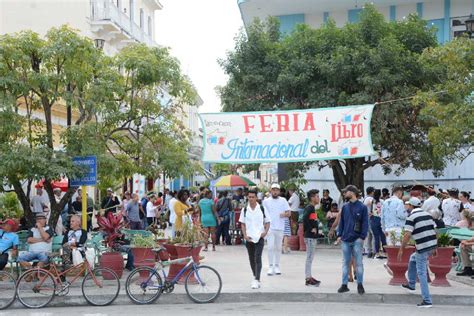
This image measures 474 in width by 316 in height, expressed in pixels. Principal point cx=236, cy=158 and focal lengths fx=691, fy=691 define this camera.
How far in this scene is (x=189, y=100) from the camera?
52.9ft

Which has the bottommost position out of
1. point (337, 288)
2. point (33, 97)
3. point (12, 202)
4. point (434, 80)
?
point (337, 288)

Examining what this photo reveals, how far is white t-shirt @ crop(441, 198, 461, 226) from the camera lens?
17.1 meters

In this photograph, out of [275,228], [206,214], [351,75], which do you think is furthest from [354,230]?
[351,75]

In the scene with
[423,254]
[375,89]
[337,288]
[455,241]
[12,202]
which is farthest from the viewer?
[12,202]

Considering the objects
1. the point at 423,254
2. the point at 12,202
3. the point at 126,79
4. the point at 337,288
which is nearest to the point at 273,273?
the point at 337,288

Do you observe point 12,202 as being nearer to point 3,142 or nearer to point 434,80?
point 3,142

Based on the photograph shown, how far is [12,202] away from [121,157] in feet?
32.9

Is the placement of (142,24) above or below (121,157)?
above

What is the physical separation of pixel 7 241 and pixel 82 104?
3444mm

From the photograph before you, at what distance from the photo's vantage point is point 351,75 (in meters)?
21.8

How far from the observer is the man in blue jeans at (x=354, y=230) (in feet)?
39.1

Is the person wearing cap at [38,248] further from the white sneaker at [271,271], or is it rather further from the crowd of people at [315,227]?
the white sneaker at [271,271]

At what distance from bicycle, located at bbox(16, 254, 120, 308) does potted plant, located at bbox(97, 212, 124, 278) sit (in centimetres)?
113

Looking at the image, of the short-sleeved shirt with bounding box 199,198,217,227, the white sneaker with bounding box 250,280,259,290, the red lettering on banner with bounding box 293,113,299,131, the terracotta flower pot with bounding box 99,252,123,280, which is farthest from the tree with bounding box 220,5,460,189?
the terracotta flower pot with bounding box 99,252,123,280
